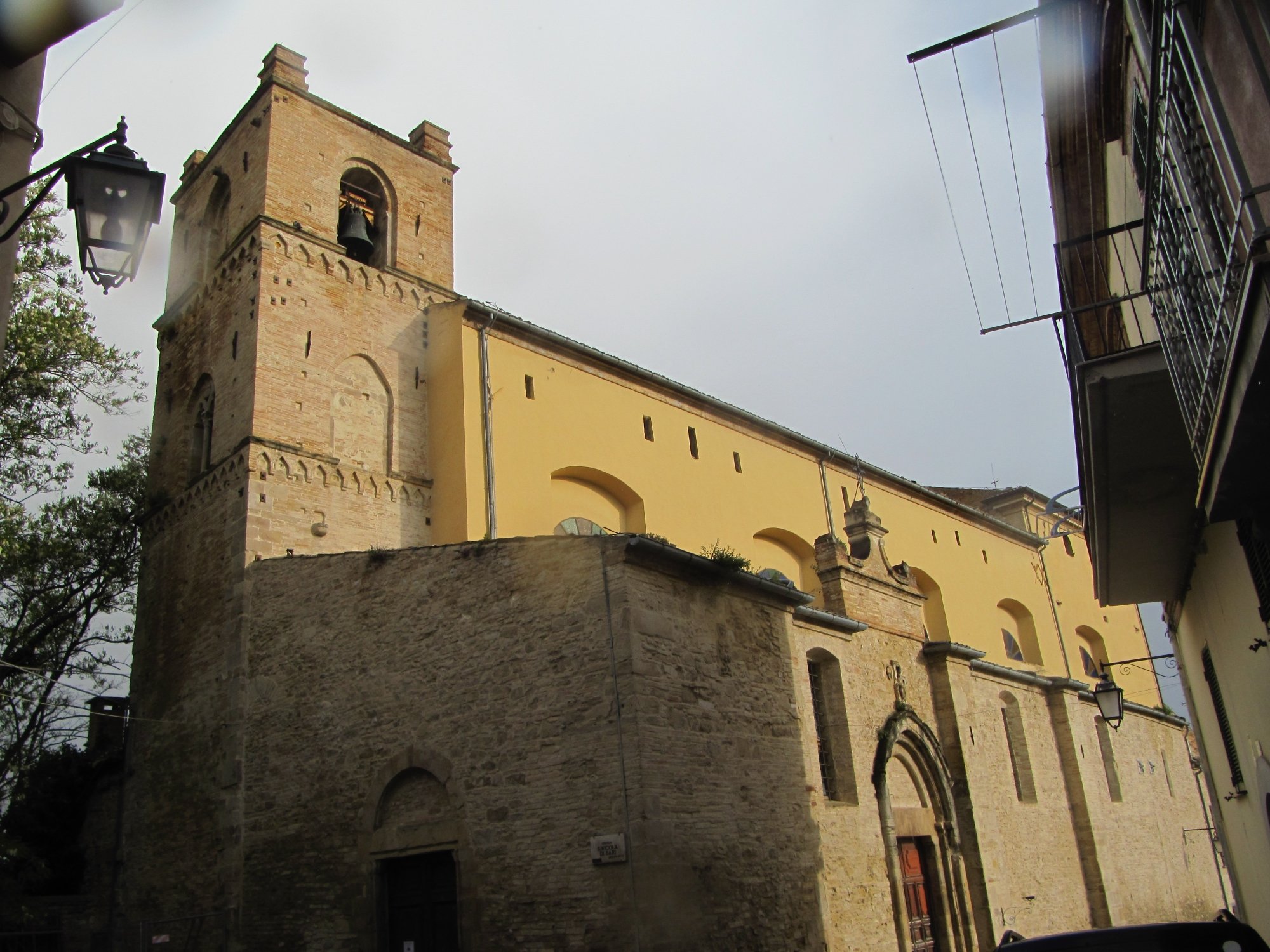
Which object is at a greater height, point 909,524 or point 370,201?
point 370,201

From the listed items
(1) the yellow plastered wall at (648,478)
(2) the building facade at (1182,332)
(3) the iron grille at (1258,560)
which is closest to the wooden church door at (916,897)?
(2) the building facade at (1182,332)

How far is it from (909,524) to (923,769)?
1059 centimetres

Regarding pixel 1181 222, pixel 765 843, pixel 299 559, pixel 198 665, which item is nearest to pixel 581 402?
pixel 299 559

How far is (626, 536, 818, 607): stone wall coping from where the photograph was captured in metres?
11.8

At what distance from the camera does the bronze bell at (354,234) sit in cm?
1767

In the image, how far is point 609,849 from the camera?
10.6 metres

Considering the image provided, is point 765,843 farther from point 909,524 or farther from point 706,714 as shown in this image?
point 909,524

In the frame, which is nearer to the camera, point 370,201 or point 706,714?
point 706,714

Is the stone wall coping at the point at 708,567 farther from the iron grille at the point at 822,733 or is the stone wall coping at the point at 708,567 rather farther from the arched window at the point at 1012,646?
the arched window at the point at 1012,646

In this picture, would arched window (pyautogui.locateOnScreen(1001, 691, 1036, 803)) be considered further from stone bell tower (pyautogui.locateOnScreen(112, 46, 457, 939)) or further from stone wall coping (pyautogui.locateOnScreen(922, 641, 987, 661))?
stone bell tower (pyautogui.locateOnScreen(112, 46, 457, 939))

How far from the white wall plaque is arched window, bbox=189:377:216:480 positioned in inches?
366

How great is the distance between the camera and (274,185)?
56.0 feet

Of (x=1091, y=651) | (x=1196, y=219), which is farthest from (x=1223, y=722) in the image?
(x=1091, y=651)

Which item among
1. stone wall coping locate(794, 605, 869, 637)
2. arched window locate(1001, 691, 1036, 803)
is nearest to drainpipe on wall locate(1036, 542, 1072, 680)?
arched window locate(1001, 691, 1036, 803)
